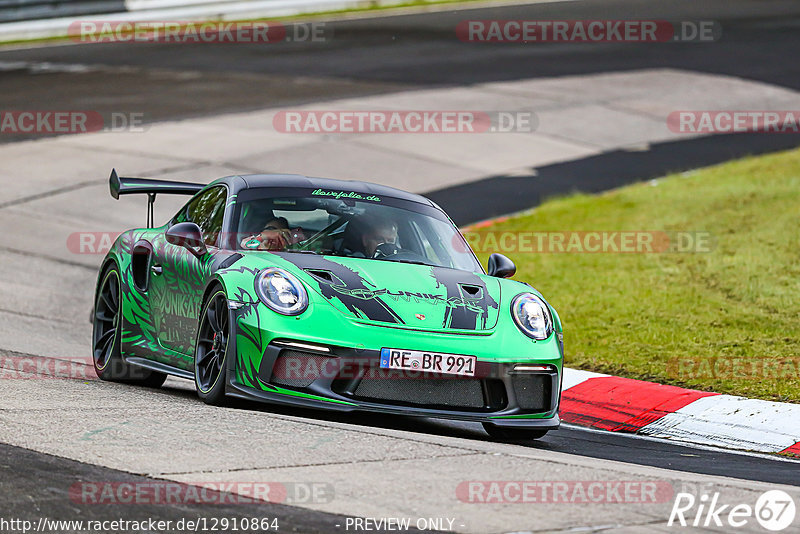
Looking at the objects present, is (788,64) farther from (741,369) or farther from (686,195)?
(741,369)

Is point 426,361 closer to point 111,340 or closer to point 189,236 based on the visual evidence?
point 189,236

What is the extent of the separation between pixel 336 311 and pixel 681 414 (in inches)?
109

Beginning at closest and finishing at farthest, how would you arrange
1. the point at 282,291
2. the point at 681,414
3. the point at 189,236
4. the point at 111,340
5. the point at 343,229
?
1. the point at 282,291
2. the point at 189,236
3. the point at 343,229
4. the point at 681,414
5. the point at 111,340

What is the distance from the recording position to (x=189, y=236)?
25.6 feet

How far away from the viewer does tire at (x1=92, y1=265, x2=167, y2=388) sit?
8.88 meters

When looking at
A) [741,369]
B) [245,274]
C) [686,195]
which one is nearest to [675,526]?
[245,274]

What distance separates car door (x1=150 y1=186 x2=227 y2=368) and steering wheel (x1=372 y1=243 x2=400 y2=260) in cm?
94

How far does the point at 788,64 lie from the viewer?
2688cm

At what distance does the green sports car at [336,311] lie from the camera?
6930 mm

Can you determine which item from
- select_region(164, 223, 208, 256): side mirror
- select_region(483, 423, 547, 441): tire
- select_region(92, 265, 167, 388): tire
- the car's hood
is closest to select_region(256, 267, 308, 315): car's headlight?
the car's hood

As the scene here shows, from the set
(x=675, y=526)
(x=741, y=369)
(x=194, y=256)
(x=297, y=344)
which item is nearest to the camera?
(x=675, y=526)

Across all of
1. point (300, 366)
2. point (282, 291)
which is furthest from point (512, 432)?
point (282, 291)

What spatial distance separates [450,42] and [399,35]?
1.80 m

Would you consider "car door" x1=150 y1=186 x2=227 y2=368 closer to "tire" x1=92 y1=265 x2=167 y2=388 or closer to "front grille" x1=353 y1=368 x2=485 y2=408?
"tire" x1=92 y1=265 x2=167 y2=388
